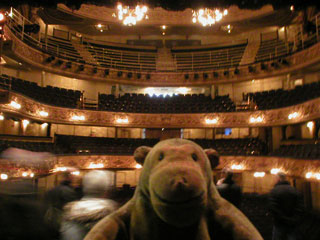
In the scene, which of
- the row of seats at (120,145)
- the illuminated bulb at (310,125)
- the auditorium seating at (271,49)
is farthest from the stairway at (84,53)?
the illuminated bulb at (310,125)

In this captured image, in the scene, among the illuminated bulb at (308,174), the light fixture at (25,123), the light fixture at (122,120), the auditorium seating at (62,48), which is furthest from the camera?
the auditorium seating at (62,48)

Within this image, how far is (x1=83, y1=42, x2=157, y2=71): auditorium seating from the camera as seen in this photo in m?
18.2

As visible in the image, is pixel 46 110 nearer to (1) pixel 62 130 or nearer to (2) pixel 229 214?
(1) pixel 62 130

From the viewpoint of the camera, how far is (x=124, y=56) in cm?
1966

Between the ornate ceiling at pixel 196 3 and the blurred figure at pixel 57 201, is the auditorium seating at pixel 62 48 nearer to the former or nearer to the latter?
the ornate ceiling at pixel 196 3

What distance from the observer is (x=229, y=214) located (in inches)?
65.4

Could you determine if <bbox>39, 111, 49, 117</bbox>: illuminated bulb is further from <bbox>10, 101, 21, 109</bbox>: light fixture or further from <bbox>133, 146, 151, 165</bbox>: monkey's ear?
<bbox>133, 146, 151, 165</bbox>: monkey's ear

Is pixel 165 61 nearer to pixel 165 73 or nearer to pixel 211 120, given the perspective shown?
pixel 165 73

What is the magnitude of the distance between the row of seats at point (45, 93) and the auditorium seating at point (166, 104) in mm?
1694

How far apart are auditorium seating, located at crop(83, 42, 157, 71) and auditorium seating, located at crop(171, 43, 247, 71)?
1.98m

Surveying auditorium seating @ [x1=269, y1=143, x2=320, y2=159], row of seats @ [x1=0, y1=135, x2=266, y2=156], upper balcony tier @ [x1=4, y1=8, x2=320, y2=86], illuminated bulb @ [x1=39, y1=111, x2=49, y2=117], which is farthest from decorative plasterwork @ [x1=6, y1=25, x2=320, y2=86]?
auditorium seating @ [x1=269, y1=143, x2=320, y2=159]

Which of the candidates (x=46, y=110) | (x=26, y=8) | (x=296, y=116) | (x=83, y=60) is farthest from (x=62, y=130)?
(x=296, y=116)

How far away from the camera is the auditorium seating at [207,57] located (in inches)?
715

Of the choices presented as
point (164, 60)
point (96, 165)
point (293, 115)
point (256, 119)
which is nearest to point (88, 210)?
point (96, 165)
